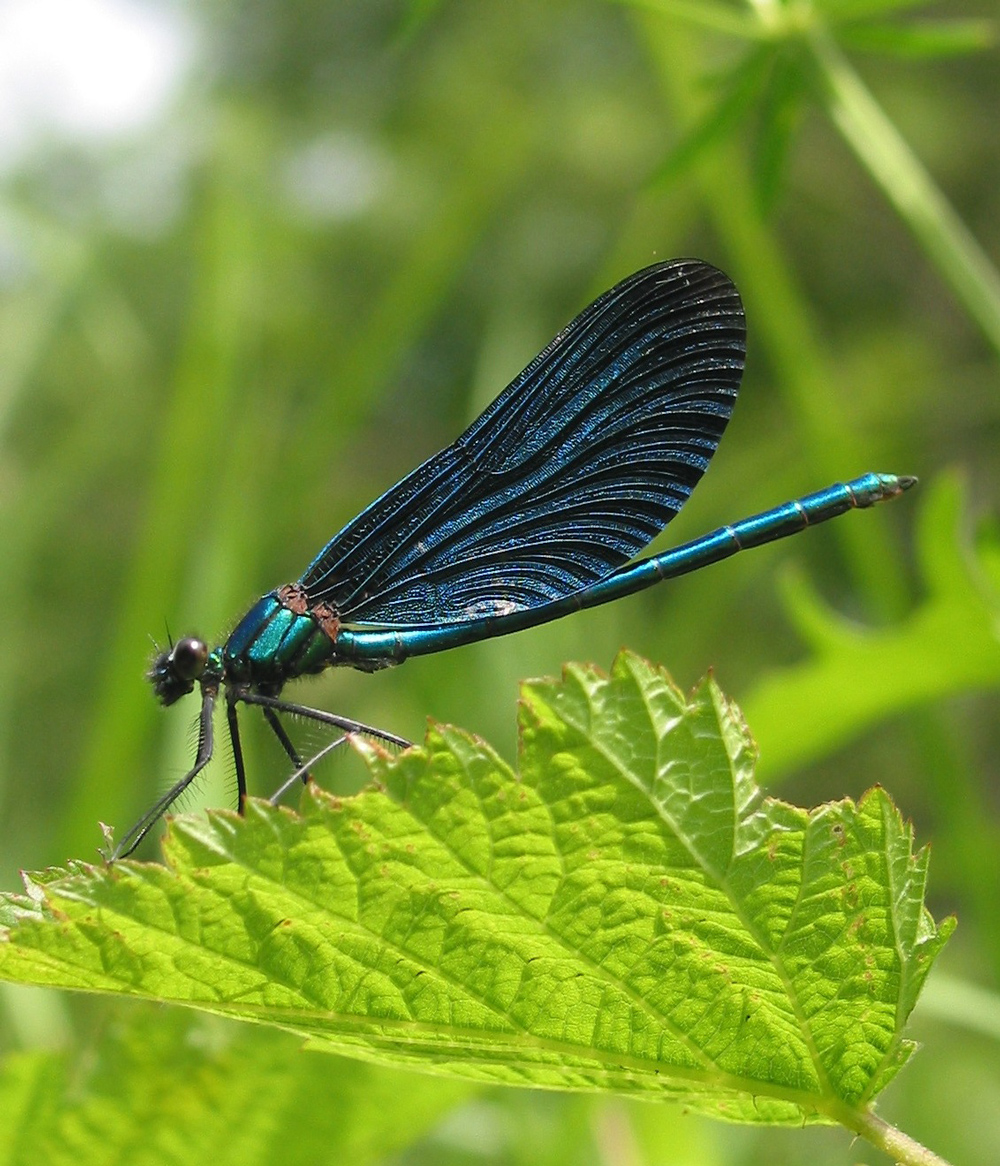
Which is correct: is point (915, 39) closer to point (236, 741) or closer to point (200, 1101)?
point (236, 741)

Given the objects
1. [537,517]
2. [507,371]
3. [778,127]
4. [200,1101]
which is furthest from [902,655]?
[507,371]

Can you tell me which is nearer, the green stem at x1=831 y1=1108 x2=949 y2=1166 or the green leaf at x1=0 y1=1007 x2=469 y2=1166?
the green stem at x1=831 y1=1108 x2=949 y2=1166

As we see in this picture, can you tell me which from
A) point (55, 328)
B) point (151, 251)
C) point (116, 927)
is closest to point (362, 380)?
point (55, 328)

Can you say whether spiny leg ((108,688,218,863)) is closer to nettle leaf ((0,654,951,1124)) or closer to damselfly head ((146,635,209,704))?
damselfly head ((146,635,209,704))

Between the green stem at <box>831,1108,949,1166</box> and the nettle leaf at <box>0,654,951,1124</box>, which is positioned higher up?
the nettle leaf at <box>0,654,951,1124</box>

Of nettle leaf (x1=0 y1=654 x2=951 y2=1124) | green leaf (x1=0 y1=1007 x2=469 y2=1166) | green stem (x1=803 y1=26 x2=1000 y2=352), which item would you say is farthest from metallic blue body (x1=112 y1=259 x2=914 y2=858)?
nettle leaf (x1=0 y1=654 x2=951 y2=1124)

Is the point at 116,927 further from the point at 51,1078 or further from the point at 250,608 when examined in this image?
the point at 250,608
